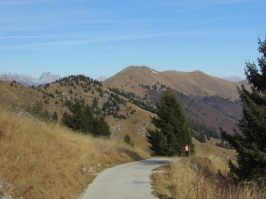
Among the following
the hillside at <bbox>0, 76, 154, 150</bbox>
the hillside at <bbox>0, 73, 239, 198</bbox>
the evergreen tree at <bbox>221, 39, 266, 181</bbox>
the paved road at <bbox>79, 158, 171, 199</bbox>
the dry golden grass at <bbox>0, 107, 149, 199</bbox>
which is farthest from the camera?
the hillside at <bbox>0, 76, 154, 150</bbox>

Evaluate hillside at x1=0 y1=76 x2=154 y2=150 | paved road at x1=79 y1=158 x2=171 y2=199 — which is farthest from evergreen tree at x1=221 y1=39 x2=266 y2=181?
hillside at x1=0 y1=76 x2=154 y2=150

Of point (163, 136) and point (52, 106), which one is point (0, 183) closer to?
point (163, 136)

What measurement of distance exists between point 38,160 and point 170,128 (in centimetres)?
2671

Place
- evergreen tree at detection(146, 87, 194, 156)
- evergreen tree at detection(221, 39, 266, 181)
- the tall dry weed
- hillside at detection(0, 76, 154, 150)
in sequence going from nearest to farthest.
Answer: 1. the tall dry weed
2. evergreen tree at detection(221, 39, 266, 181)
3. evergreen tree at detection(146, 87, 194, 156)
4. hillside at detection(0, 76, 154, 150)

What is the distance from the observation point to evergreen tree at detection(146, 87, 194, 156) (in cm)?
3625

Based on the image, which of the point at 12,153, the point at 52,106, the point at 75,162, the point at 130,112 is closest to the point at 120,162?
the point at 75,162

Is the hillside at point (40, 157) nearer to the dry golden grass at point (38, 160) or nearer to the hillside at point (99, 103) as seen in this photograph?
the dry golden grass at point (38, 160)

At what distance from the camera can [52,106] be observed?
335 ft

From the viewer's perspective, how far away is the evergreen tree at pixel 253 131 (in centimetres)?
1308

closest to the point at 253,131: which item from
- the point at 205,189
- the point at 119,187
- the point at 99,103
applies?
the point at 119,187

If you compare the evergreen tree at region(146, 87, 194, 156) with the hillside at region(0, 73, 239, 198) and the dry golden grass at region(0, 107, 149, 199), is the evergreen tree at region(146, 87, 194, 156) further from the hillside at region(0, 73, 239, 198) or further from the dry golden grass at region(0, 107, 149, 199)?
the dry golden grass at region(0, 107, 149, 199)

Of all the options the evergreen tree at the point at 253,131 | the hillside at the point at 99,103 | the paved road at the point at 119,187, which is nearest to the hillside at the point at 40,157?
the paved road at the point at 119,187

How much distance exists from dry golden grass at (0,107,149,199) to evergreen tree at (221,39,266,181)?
620cm

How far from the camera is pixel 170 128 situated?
36375 mm
